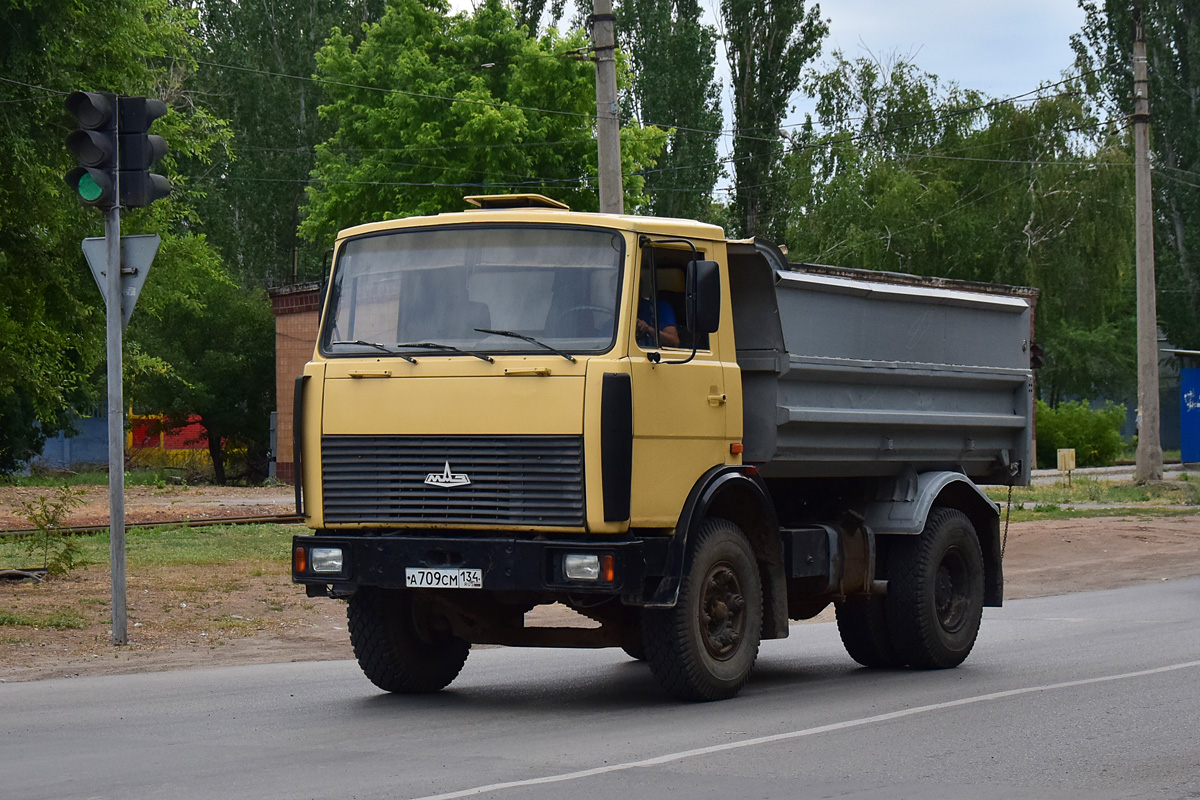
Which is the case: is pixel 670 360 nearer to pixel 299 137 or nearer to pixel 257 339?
pixel 257 339

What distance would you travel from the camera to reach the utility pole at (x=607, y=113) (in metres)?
18.8

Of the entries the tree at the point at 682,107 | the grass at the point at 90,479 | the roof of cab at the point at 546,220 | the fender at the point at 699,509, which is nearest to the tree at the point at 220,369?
the grass at the point at 90,479

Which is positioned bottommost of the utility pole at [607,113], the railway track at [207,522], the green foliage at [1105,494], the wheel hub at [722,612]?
the green foliage at [1105,494]

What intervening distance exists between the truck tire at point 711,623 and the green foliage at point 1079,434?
45996 mm

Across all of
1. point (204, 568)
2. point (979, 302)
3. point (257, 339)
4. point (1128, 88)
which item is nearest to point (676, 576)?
point (979, 302)

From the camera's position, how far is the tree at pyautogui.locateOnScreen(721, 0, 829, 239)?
5641 cm

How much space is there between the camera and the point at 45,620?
523 inches

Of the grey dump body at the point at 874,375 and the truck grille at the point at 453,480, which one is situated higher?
the grey dump body at the point at 874,375

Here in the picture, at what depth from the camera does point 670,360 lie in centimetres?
923

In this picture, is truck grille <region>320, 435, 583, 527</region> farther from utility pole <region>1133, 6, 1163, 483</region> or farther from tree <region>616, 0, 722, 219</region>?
tree <region>616, 0, 722, 219</region>

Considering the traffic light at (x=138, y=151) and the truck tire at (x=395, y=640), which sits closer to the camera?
the truck tire at (x=395, y=640)

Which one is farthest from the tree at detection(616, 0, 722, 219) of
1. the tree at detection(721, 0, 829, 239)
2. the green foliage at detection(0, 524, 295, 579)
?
the green foliage at detection(0, 524, 295, 579)

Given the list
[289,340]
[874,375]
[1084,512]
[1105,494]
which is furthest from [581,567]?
[289,340]

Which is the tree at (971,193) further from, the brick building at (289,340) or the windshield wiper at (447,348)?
the windshield wiper at (447,348)
